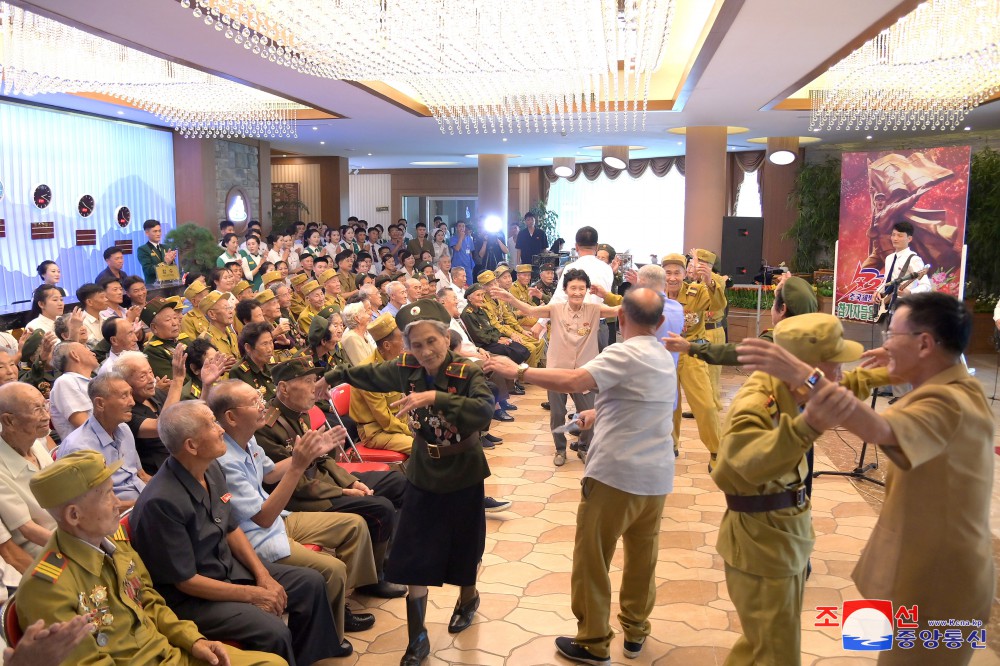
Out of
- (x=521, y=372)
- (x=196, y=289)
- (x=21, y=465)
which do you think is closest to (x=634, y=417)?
(x=521, y=372)

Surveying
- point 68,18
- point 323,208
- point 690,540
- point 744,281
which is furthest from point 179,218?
point 690,540

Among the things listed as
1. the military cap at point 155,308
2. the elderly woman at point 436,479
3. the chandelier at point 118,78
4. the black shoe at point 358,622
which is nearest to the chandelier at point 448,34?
the chandelier at point 118,78

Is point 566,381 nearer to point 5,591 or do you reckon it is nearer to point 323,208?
point 5,591

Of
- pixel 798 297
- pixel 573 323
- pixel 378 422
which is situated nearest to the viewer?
pixel 798 297

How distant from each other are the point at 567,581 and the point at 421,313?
175 cm

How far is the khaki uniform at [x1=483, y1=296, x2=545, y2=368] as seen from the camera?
905cm

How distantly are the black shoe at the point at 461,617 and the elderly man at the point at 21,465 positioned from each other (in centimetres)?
173

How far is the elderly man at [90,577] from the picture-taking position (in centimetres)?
213

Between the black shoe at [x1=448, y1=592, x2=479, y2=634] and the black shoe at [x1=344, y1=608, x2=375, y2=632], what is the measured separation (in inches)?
14.5

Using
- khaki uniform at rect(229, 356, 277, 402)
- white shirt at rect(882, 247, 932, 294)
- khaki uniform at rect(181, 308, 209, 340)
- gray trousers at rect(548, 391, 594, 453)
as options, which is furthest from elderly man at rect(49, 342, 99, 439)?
white shirt at rect(882, 247, 932, 294)

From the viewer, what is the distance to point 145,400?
4.05m

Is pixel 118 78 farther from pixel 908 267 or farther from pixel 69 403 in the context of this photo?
pixel 908 267

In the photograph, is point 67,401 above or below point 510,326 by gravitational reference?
above

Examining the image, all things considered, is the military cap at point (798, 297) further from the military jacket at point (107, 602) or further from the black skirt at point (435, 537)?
the military jacket at point (107, 602)
